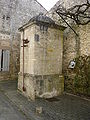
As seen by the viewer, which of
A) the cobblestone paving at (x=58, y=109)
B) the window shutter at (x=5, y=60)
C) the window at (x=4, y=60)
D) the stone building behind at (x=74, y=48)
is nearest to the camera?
the cobblestone paving at (x=58, y=109)

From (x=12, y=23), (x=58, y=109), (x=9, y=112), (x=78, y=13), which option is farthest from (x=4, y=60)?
(x=58, y=109)

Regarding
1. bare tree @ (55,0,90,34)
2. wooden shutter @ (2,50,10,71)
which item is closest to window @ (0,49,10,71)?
wooden shutter @ (2,50,10,71)

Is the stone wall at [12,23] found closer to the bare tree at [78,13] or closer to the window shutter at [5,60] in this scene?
the window shutter at [5,60]

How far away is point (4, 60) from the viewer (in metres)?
13.8

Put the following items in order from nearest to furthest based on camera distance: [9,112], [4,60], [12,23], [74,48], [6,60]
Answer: [9,112] < [74,48] < [4,60] < [6,60] < [12,23]

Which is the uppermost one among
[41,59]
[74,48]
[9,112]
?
[74,48]

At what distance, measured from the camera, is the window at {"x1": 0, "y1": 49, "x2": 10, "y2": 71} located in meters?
13.7

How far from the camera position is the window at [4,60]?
45.0 ft

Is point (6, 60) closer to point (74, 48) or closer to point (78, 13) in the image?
point (74, 48)

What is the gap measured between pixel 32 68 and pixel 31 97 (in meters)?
1.49

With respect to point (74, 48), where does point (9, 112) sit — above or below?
below

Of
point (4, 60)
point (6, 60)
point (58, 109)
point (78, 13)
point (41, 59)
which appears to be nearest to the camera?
point (58, 109)

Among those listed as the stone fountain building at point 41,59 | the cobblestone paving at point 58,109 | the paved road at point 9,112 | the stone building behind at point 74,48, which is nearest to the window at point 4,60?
the stone fountain building at point 41,59

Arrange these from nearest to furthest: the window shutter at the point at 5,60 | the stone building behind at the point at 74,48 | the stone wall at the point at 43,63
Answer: the stone wall at the point at 43,63 → the stone building behind at the point at 74,48 → the window shutter at the point at 5,60
